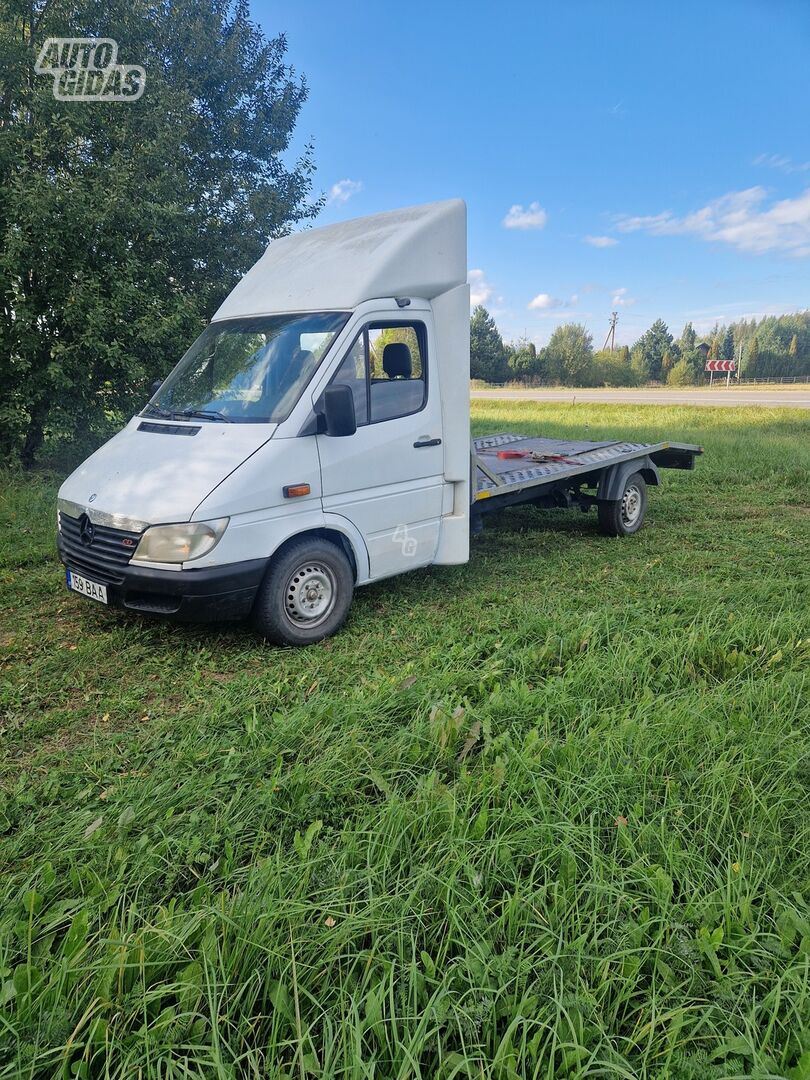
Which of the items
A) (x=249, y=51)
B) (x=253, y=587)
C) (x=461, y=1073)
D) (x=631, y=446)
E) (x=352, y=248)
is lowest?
(x=461, y=1073)

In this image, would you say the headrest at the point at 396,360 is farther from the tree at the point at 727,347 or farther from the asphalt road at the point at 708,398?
the tree at the point at 727,347

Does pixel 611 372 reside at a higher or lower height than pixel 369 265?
higher

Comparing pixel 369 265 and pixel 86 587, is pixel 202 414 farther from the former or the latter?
pixel 369 265

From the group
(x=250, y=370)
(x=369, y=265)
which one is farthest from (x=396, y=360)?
(x=250, y=370)

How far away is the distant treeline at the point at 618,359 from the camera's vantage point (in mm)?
61781

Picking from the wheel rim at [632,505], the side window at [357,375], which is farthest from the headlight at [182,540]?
the wheel rim at [632,505]

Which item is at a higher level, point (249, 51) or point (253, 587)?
point (249, 51)

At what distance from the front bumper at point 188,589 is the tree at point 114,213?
592 centimetres

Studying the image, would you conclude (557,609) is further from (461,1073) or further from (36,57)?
(36,57)

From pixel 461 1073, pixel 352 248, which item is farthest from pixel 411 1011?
pixel 352 248

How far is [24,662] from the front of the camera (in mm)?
4520

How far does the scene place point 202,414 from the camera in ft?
16.6

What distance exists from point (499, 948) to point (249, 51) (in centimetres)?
1377

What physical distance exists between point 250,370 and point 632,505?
4.77m
